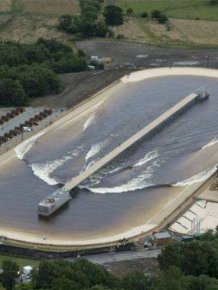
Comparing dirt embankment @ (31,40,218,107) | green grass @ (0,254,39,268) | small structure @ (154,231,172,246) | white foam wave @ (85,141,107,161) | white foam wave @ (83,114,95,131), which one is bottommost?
green grass @ (0,254,39,268)

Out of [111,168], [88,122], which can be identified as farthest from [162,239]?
[88,122]

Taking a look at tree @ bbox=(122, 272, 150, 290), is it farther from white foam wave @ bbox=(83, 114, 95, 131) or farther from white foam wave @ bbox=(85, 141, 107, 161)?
white foam wave @ bbox=(83, 114, 95, 131)

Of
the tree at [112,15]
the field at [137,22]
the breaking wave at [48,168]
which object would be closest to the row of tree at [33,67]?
the field at [137,22]

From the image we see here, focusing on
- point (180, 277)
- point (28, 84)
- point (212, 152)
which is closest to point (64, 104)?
point (28, 84)

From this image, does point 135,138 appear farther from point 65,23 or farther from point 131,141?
point 65,23

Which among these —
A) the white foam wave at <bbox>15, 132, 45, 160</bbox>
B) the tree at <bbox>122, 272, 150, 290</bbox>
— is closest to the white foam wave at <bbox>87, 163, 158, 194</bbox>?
the white foam wave at <bbox>15, 132, 45, 160</bbox>

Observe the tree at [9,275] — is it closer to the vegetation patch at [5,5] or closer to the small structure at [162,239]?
the small structure at [162,239]
